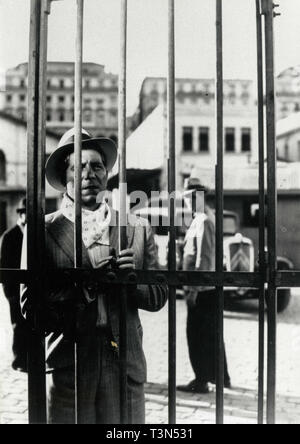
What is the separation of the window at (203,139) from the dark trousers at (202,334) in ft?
65.8

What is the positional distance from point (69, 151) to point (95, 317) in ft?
Result: 2.80

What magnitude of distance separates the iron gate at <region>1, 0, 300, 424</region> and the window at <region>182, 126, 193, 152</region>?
25.2m

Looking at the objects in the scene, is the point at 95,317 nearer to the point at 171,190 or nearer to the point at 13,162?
the point at 171,190

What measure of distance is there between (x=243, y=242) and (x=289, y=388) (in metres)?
4.86

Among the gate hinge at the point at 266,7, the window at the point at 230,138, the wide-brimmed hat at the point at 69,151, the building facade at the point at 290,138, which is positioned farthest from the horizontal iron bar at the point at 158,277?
the window at the point at 230,138

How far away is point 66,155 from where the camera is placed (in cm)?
250

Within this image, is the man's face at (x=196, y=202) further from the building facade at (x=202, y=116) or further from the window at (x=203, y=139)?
the window at (x=203, y=139)

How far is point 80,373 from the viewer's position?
1928mm

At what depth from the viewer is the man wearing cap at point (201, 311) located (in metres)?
4.84

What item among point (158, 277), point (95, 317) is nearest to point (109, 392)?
point (95, 317)

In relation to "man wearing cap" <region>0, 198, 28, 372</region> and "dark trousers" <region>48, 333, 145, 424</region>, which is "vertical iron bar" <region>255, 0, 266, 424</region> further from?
"man wearing cap" <region>0, 198, 28, 372</region>

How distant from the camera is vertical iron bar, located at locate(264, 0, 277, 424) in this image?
177 cm

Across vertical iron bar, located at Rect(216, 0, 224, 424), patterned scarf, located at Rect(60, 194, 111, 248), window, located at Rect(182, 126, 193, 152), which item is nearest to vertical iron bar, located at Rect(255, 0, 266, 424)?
vertical iron bar, located at Rect(216, 0, 224, 424)

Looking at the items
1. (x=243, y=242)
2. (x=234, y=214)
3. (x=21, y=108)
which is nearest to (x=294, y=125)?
(x=234, y=214)
